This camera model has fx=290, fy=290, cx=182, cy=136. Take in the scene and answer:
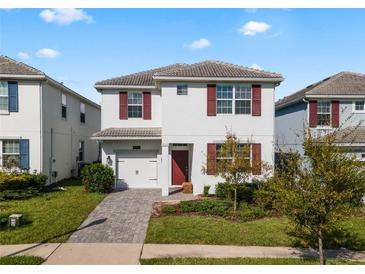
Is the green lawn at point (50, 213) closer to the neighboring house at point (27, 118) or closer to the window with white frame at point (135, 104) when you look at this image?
the neighboring house at point (27, 118)

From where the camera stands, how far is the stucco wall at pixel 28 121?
15.9 meters

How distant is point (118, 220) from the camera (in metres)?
10.8

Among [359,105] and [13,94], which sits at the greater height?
[13,94]

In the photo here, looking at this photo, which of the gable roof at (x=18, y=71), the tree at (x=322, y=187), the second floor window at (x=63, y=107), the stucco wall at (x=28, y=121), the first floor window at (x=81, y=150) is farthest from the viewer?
the first floor window at (x=81, y=150)

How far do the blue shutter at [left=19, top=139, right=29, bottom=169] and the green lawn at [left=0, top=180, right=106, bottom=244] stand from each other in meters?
2.40

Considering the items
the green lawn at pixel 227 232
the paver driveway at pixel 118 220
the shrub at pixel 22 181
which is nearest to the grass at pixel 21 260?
the paver driveway at pixel 118 220

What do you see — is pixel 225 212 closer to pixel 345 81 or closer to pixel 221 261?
pixel 221 261

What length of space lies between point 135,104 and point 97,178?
5012 millimetres

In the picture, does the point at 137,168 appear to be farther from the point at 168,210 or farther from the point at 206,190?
the point at 168,210

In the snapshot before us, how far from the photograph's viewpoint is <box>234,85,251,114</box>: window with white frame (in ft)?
50.0

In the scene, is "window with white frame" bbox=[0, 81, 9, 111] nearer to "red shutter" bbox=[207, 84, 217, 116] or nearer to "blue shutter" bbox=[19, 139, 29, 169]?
"blue shutter" bbox=[19, 139, 29, 169]

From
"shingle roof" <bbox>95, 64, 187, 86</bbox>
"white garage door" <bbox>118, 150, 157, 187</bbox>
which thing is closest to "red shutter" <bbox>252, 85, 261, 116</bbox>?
"shingle roof" <bbox>95, 64, 187, 86</bbox>

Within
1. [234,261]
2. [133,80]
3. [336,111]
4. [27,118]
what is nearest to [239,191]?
[234,261]

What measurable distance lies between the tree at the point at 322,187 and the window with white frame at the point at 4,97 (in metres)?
15.2
